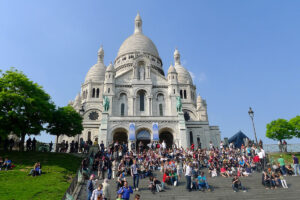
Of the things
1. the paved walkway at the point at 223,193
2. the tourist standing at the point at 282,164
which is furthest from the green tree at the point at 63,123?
the tourist standing at the point at 282,164

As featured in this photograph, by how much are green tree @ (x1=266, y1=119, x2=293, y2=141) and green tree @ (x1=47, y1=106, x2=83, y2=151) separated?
27.2m

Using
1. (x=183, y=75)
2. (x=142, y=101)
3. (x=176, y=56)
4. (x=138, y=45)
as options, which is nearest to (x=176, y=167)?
(x=142, y=101)

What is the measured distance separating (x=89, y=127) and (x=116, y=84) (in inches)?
359

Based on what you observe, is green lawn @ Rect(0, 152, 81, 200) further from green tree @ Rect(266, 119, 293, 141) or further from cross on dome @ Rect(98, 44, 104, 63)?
cross on dome @ Rect(98, 44, 104, 63)

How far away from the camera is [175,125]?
32406 millimetres

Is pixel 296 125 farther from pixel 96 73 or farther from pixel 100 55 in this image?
pixel 100 55

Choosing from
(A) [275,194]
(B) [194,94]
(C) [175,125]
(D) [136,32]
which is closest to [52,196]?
(A) [275,194]

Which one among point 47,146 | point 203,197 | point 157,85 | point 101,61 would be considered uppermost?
point 101,61

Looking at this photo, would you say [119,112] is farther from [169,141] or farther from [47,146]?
[47,146]

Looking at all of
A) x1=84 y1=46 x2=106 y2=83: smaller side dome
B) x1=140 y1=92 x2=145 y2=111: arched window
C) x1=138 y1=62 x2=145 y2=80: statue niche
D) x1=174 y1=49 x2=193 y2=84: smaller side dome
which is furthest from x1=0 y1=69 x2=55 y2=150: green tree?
x1=174 y1=49 x2=193 y2=84: smaller side dome

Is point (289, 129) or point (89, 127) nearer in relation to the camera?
point (289, 129)

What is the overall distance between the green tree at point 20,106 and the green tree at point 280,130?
29989 mm

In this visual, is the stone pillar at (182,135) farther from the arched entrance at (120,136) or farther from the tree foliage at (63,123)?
the tree foliage at (63,123)

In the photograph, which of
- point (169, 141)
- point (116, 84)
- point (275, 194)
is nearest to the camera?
point (275, 194)
